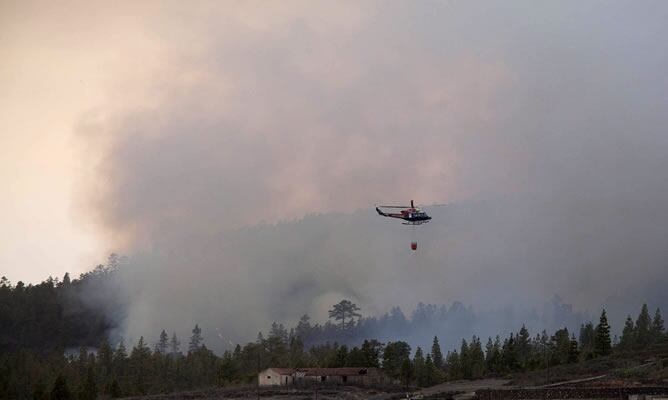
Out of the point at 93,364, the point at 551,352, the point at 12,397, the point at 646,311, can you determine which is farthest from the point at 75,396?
the point at 646,311

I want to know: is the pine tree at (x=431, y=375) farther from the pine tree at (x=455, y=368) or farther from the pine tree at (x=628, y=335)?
the pine tree at (x=628, y=335)

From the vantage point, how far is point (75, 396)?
436ft

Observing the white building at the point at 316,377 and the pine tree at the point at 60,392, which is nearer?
the pine tree at the point at 60,392

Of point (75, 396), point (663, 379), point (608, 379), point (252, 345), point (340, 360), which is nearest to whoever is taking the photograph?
point (663, 379)

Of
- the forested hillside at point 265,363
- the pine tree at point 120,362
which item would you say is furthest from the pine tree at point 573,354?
the pine tree at point 120,362

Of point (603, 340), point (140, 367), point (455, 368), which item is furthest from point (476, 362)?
point (140, 367)

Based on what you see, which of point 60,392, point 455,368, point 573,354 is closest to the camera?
point 60,392

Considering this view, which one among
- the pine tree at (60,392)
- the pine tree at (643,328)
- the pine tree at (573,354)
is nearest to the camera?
the pine tree at (60,392)

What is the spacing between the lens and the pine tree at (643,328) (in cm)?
16588

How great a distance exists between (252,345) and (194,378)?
29.2 m

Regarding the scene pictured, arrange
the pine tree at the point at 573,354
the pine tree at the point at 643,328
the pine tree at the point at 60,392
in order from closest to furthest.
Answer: the pine tree at the point at 60,392
the pine tree at the point at 573,354
the pine tree at the point at 643,328

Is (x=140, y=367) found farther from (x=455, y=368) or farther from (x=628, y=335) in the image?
(x=628, y=335)

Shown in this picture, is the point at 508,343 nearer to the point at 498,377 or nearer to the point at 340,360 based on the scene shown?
the point at 498,377

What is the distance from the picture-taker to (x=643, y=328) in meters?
170
